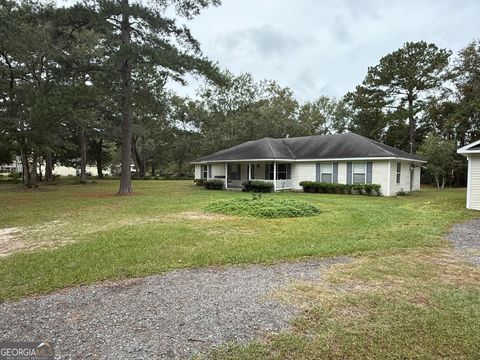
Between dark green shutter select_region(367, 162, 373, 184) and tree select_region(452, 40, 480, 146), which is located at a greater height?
tree select_region(452, 40, 480, 146)

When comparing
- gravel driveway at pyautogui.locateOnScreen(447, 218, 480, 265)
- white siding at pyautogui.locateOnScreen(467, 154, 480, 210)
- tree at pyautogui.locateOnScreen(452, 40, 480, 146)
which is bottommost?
gravel driveway at pyautogui.locateOnScreen(447, 218, 480, 265)

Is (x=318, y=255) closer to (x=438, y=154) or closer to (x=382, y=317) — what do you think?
(x=382, y=317)

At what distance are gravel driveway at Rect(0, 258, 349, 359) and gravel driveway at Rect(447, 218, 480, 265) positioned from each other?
3.28 meters

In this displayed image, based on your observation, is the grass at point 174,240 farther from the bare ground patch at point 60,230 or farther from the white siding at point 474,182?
the white siding at point 474,182

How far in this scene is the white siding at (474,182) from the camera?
1121 centimetres

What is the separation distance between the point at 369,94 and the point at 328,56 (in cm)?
988

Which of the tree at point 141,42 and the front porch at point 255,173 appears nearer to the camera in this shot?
the tree at point 141,42

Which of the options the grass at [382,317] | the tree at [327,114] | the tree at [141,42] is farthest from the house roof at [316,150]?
the tree at [327,114]

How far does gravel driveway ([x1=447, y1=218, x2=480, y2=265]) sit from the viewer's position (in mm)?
5480

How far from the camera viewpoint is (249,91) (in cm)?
3919

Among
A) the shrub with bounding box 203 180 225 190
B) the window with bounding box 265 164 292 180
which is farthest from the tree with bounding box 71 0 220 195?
the window with bounding box 265 164 292 180

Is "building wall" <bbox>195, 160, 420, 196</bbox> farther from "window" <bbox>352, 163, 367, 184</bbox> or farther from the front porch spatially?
"window" <bbox>352, 163, 367, 184</bbox>

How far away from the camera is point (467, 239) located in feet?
21.9

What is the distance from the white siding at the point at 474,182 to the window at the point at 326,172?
8654 millimetres
